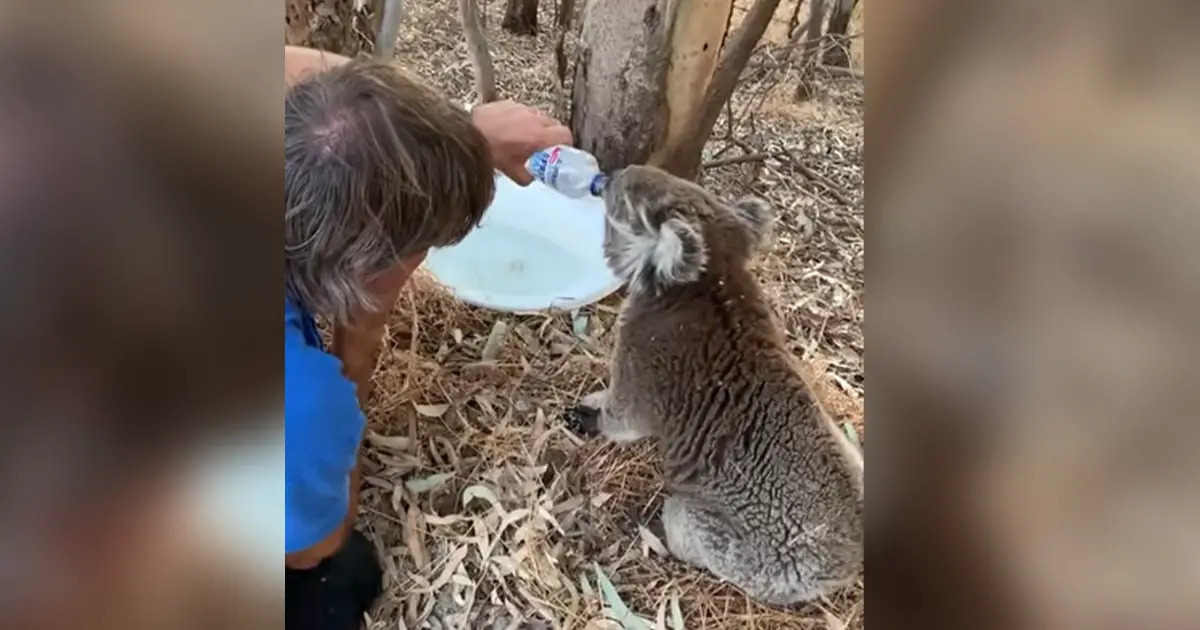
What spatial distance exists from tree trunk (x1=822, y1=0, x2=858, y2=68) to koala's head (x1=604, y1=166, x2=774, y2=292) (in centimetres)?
11

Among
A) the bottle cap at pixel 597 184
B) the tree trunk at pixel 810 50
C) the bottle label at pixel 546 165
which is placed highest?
the tree trunk at pixel 810 50

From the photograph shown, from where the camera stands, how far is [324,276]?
1.60 ft

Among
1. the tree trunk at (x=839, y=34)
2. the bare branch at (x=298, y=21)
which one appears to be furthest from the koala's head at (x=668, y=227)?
the bare branch at (x=298, y=21)

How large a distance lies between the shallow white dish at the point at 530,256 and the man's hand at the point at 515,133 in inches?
0.5

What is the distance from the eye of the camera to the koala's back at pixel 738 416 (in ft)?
1.97

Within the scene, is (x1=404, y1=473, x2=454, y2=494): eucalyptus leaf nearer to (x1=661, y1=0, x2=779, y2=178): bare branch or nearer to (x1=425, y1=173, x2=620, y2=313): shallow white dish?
(x1=425, y1=173, x2=620, y2=313): shallow white dish

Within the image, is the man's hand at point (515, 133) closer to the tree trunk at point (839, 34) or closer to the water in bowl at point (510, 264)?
the water in bowl at point (510, 264)

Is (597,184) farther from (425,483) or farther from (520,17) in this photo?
(425,483)
